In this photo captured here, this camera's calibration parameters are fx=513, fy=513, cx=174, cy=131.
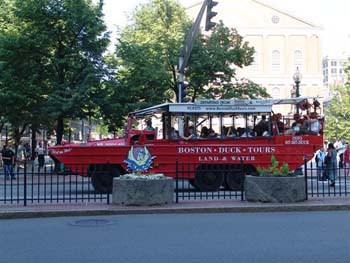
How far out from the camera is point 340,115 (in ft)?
154

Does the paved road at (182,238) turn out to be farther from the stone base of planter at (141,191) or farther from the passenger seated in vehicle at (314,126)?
the passenger seated in vehicle at (314,126)

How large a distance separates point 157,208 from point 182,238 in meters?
2.82

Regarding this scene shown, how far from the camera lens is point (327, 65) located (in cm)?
19462

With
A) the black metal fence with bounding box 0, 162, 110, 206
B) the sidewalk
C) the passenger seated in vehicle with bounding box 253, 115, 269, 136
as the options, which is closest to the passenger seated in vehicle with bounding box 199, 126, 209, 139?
the passenger seated in vehicle with bounding box 253, 115, 269, 136

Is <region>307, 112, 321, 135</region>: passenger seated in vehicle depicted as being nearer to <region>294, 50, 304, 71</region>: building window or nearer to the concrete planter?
the concrete planter

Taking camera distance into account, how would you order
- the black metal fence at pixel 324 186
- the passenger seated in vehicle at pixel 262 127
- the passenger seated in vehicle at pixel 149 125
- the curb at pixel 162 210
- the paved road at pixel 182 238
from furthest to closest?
1. the passenger seated in vehicle at pixel 149 125
2. the passenger seated in vehicle at pixel 262 127
3. the black metal fence at pixel 324 186
4. the curb at pixel 162 210
5. the paved road at pixel 182 238

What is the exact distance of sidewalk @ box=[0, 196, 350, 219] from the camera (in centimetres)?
1102

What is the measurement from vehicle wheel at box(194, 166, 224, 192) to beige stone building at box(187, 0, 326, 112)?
6377cm

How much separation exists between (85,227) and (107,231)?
644mm

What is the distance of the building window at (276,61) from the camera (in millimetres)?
79812

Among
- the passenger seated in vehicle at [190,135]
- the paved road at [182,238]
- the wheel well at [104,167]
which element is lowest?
the paved road at [182,238]

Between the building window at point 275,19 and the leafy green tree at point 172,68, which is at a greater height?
the building window at point 275,19

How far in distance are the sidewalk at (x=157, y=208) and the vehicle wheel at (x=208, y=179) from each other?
4316 millimetres

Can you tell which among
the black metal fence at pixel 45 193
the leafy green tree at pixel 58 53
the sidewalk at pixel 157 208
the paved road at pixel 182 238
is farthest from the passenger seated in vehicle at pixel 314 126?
the leafy green tree at pixel 58 53
